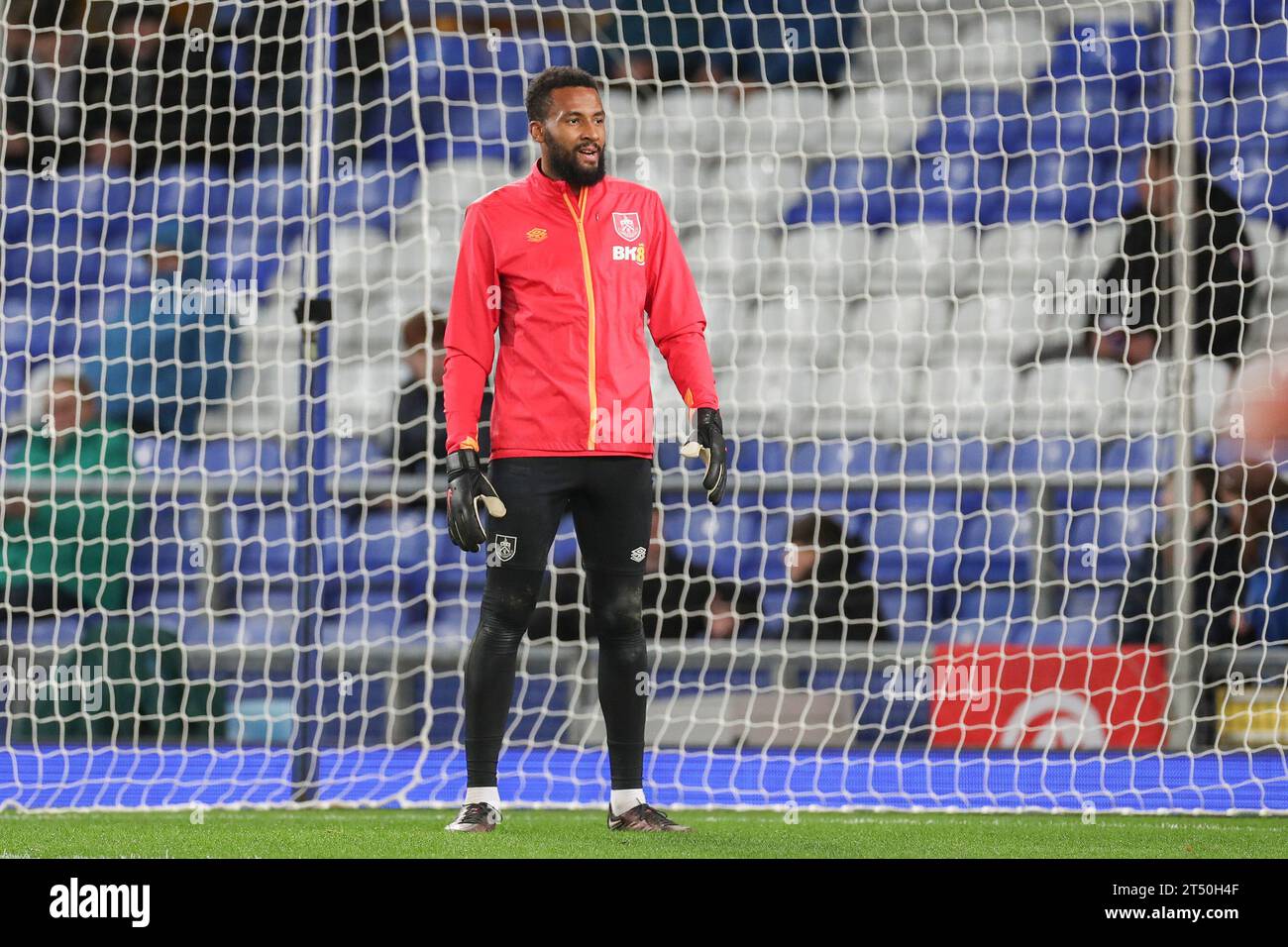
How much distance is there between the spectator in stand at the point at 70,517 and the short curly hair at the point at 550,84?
2.43m

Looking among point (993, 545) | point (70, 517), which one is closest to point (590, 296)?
point (70, 517)

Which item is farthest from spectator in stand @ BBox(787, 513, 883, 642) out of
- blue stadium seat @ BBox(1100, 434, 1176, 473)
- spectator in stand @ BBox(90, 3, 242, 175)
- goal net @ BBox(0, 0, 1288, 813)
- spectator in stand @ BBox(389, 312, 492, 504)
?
spectator in stand @ BBox(90, 3, 242, 175)

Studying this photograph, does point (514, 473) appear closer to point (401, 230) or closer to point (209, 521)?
point (209, 521)

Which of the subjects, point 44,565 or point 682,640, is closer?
point 682,640

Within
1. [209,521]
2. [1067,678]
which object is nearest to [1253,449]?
[1067,678]

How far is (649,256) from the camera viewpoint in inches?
123

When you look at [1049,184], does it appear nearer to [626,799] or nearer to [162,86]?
[162,86]

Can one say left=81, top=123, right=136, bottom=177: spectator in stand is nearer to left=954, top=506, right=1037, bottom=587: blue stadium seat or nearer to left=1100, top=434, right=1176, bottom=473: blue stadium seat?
left=954, top=506, right=1037, bottom=587: blue stadium seat

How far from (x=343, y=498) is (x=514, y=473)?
2.80 meters

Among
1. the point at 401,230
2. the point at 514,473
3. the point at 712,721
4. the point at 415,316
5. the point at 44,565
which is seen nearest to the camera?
the point at 514,473

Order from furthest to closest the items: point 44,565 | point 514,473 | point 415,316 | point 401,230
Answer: point 401,230 < point 415,316 < point 44,565 < point 514,473

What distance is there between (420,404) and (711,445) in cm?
239

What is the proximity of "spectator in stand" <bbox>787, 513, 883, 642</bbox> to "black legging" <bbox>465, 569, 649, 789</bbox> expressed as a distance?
2.25 metres

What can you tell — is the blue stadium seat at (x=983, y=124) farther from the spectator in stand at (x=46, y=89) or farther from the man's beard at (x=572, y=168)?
the spectator in stand at (x=46, y=89)
